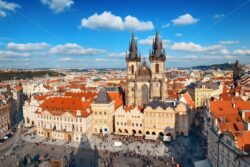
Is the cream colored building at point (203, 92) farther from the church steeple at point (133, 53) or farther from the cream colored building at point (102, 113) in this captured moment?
the cream colored building at point (102, 113)

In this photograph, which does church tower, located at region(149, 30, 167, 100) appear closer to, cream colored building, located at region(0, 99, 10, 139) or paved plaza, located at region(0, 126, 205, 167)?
paved plaza, located at region(0, 126, 205, 167)

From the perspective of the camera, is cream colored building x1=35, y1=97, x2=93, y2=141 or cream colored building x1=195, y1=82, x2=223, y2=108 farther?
cream colored building x1=195, y1=82, x2=223, y2=108

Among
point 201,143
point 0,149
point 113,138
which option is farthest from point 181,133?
point 0,149

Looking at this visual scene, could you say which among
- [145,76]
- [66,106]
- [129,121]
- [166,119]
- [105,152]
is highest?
[145,76]

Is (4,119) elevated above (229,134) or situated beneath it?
situated beneath

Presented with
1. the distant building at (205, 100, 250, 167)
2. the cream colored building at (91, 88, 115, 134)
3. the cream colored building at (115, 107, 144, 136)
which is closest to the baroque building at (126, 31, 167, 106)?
the cream colored building at (115, 107, 144, 136)

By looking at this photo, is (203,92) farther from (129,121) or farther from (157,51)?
(129,121)

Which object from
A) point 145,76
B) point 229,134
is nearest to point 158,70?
point 145,76

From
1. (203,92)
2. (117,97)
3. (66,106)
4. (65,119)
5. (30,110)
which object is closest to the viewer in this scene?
(65,119)
